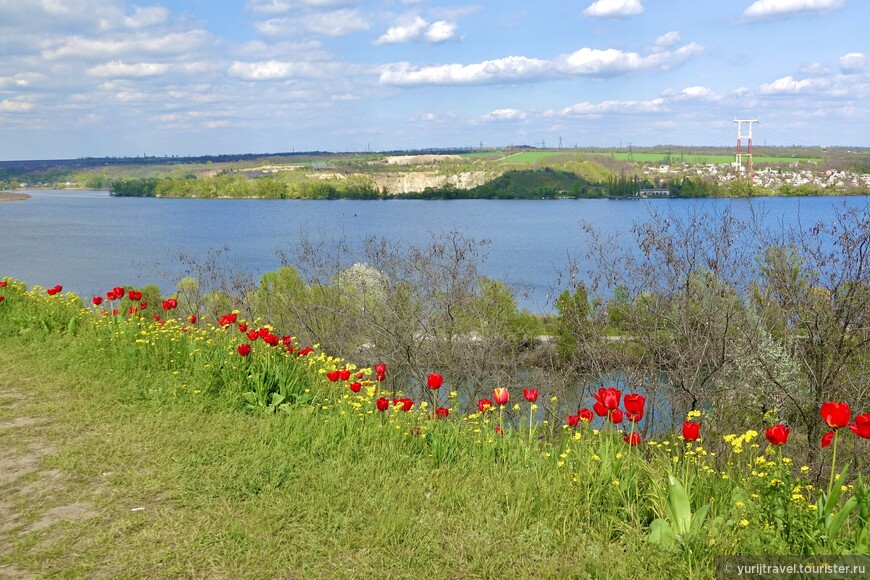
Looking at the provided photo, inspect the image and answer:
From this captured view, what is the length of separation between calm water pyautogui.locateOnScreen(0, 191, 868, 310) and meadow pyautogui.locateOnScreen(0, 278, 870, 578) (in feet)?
33.9

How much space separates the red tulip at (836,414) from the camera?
9.81 feet

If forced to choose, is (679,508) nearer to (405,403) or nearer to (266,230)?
(405,403)

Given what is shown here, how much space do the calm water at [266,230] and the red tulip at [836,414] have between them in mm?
10466

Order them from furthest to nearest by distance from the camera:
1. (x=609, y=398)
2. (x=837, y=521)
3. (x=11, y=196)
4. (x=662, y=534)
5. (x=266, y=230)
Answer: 1. (x=11, y=196)
2. (x=266, y=230)
3. (x=609, y=398)
4. (x=662, y=534)
5. (x=837, y=521)

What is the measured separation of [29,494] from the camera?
149 inches

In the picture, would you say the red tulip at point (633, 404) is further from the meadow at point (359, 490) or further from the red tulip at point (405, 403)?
the red tulip at point (405, 403)

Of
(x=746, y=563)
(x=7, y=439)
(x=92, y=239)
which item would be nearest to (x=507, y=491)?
(x=746, y=563)

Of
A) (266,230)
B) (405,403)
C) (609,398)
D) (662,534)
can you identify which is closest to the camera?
(662,534)

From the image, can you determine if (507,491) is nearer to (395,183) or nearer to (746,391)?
(746,391)

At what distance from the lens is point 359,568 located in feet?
10.0

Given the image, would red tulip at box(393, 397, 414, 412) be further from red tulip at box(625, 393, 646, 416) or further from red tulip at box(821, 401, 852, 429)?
red tulip at box(821, 401, 852, 429)

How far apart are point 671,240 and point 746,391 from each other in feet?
9.36

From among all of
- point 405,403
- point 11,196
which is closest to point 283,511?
point 405,403

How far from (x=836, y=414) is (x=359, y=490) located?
2273 mm
